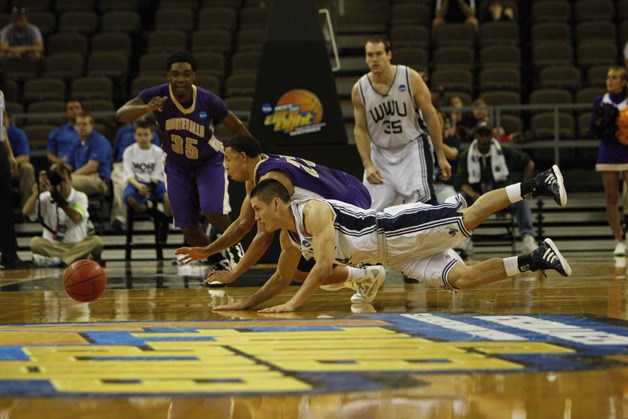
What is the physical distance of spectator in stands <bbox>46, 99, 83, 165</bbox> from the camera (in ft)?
39.2

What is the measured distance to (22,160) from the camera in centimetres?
1172

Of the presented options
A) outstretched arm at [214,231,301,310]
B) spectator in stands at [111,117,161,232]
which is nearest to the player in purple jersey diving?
outstretched arm at [214,231,301,310]

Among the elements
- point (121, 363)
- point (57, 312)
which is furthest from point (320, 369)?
point (57, 312)

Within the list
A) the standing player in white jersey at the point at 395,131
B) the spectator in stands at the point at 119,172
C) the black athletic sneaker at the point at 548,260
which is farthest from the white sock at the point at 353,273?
the spectator in stands at the point at 119,172

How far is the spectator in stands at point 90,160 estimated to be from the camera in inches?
457

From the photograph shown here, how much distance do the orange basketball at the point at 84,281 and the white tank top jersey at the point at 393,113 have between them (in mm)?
2485

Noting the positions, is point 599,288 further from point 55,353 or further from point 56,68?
point 56,68

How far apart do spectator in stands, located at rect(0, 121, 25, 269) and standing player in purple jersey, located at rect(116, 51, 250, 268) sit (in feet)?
10.4

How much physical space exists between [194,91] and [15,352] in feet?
13.1

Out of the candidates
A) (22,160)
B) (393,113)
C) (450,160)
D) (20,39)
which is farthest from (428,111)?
(20,39)

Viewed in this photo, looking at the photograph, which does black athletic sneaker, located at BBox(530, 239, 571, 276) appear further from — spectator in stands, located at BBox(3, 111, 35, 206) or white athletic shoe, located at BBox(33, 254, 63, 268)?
spectator in stands, located at BBox(3, 111, 35, 206)

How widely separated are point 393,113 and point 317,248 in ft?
8.07

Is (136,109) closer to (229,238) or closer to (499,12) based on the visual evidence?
(229,238)

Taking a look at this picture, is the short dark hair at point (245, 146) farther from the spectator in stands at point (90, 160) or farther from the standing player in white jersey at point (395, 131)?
the spectator in stands at point (90, 160)
